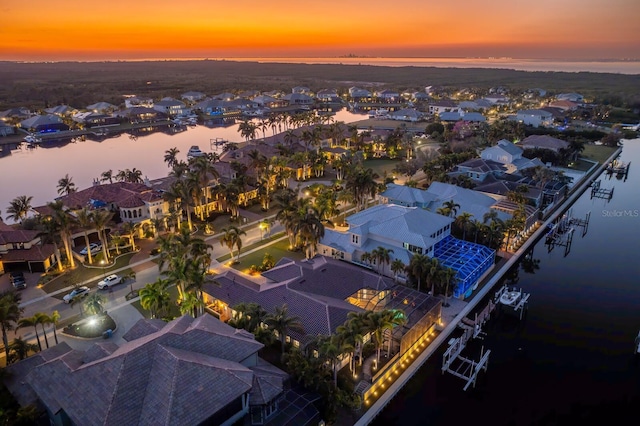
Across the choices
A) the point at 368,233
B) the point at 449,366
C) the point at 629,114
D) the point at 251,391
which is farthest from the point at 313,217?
the point at 629,114

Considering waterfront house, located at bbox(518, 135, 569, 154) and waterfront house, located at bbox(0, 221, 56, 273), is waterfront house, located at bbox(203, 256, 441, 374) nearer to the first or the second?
waterfront house, located at bbox(0, 221, 56, 273)

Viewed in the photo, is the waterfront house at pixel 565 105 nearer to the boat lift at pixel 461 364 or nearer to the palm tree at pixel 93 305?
the boat lift at pixel 461 364

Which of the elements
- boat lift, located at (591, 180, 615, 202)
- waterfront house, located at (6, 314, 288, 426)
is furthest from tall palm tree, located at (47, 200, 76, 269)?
boat lift, located at (591, 180, 615, 202)

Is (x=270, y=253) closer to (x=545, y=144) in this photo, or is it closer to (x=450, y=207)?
(x=450, y=207)

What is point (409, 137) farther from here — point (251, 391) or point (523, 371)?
point (251, 391)

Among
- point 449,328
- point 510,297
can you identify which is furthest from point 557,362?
point 449,328
